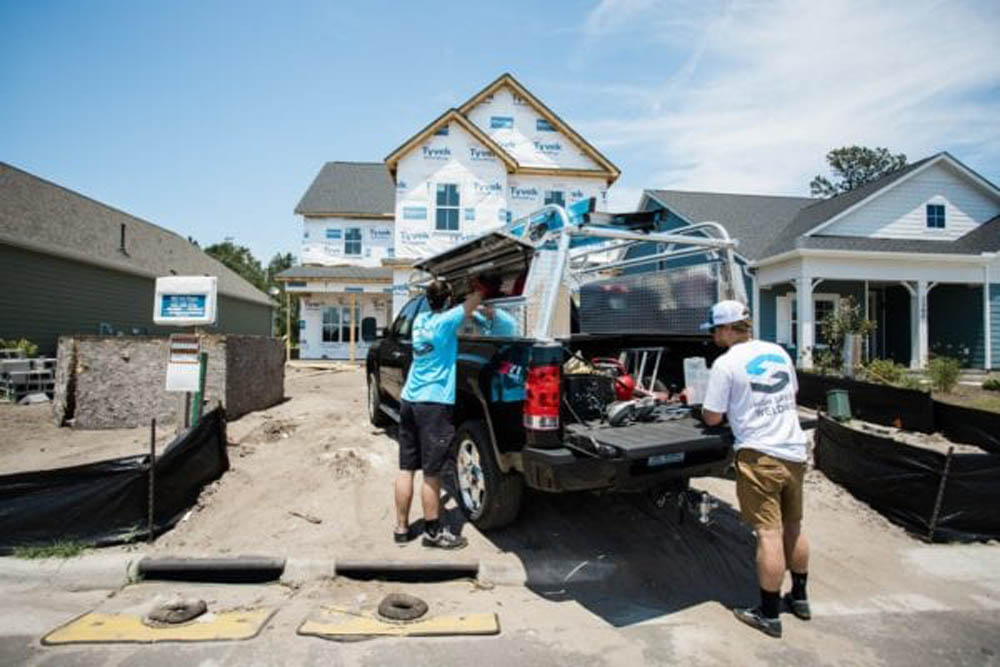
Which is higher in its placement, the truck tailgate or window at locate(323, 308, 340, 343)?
window at locate(323, 308, 340, 343)

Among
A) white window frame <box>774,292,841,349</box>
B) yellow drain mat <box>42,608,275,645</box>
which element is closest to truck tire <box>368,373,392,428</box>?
yellow drain mat <box>42,608,275,645</box>

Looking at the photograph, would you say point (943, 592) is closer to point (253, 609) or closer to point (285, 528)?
point (253, 609)

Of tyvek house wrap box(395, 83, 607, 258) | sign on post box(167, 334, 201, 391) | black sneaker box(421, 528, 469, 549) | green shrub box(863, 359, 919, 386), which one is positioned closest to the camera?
black sneaker box(421, 528, 469, 549)

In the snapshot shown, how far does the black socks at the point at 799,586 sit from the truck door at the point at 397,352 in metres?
4.00

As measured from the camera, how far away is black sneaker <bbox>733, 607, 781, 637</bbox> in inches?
117

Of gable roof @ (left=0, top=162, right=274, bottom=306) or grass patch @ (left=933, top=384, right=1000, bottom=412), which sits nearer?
grass patch @ (left=933, top=384, right=1000, bottom=412)

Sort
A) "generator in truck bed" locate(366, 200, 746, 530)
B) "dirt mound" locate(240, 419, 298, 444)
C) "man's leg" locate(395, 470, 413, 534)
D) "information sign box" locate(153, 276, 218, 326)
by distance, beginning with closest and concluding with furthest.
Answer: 1. "generator in truck bed" locate(366, 200, 746, 530)
2. "man's leg" locate(395, 470, 413, 534)
3. "information sign box" locate(153, 276, 218, 326)
4. "dirt mound" locate(240, 419, 298, 444)

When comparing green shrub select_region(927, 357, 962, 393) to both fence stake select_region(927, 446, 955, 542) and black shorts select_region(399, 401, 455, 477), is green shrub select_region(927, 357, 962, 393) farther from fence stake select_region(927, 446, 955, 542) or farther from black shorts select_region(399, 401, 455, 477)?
black shorts select_region(399, 401, 455, 477)

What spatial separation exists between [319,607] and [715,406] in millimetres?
2722

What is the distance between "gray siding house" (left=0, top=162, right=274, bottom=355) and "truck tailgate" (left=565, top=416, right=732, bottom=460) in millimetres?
17171

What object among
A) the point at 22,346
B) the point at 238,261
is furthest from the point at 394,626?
the point at 238,261

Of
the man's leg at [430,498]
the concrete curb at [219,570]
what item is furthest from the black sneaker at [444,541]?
the concrete curb at [219,570]

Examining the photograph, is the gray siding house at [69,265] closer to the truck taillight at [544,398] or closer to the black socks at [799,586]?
the truck taillight at [544,398]

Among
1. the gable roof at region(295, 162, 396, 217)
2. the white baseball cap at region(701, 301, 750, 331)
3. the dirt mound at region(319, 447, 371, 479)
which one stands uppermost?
the gable roof at region(295, 162, 396, 217)
